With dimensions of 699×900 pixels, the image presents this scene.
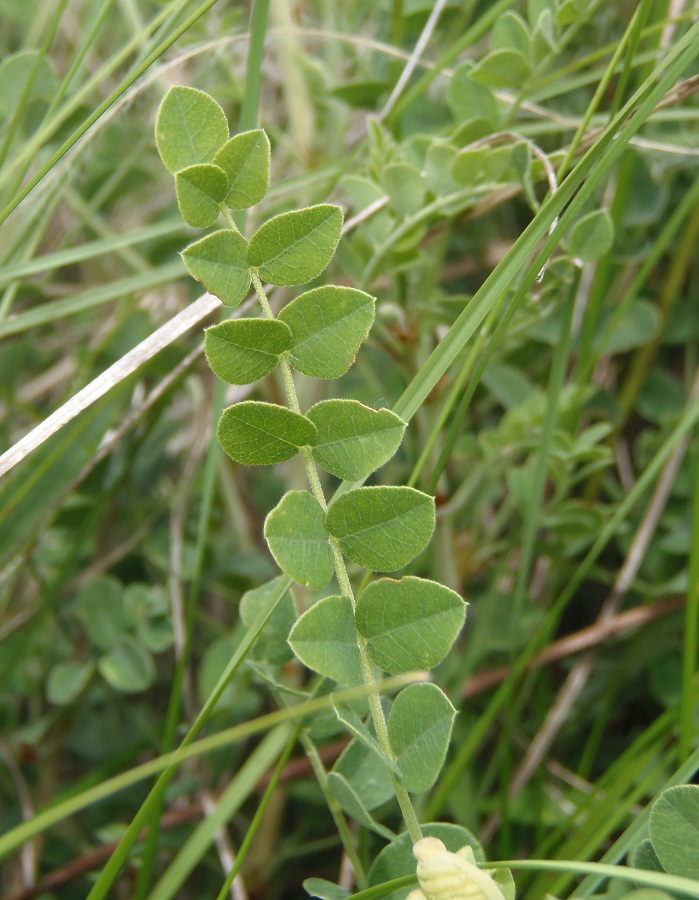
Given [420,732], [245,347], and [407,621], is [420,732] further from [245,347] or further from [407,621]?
[245,347]

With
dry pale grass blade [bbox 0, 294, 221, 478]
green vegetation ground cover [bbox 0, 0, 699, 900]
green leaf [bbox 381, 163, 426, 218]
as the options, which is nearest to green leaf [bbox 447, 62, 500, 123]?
green vegetation ground cover [bbox 0, 0, 699, 900]

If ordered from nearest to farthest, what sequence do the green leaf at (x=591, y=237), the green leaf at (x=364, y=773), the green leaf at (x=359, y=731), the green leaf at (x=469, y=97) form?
1. the green leaf at (x=359, y=731)
2. the green leaf at (x=364, y=773)
3. the green leaf at (x=591, y=237)
4. the green leaf at (x=469, y=97)

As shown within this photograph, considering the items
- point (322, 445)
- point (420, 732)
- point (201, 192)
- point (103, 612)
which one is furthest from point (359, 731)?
point (103, 612)

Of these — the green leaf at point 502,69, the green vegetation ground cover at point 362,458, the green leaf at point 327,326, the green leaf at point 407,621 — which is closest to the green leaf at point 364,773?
the green vegetation ground cover at point 362,458

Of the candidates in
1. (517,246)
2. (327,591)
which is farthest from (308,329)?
(327,591)

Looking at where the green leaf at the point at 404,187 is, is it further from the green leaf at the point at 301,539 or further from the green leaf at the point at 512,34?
the green leaf at the point at 301,539

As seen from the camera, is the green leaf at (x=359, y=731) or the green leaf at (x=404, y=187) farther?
the green leaf at (x=404, y=187)

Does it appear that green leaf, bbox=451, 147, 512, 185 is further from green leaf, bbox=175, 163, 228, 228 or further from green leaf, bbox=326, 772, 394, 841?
green leaf, bbox=326, 772, 394, 841
